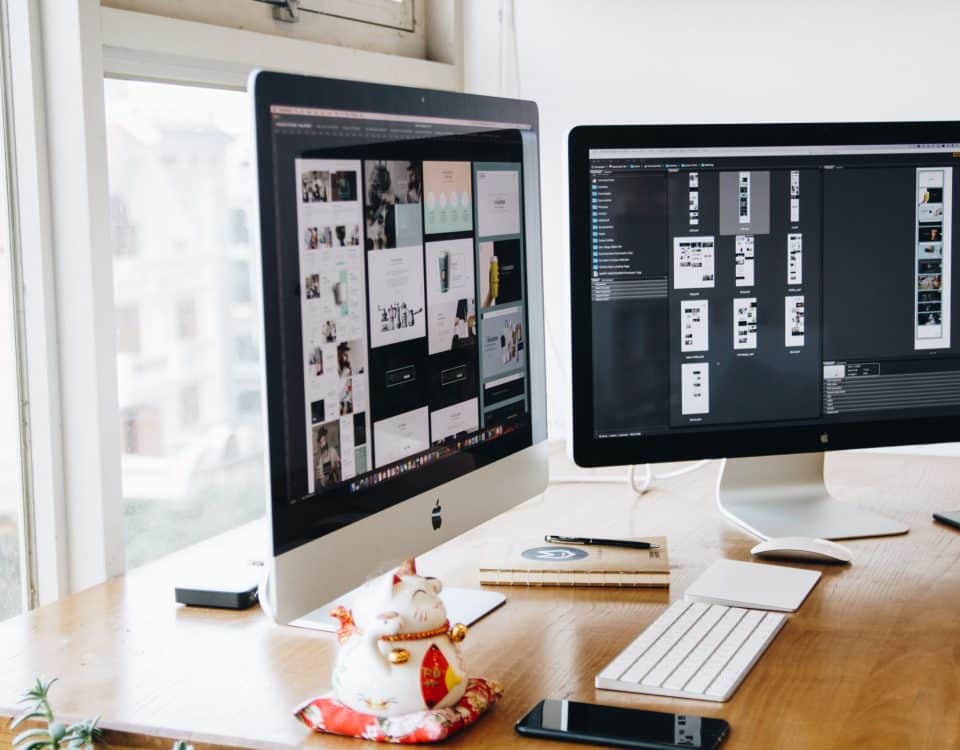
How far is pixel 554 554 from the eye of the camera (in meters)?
1.45

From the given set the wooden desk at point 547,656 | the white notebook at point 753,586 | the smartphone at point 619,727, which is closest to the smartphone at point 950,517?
the wooden desk at point 547,656

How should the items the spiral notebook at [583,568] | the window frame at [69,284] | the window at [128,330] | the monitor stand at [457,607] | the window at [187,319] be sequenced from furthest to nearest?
the window at [187,319] → the window at [128,330] → the window frame at [69,284] → the spiral notebook at [583,568] → the monitor stand at [457,607]

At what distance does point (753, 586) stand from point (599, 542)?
214mm

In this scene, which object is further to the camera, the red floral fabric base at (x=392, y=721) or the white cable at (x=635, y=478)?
the white cable at (x=635, y=478)

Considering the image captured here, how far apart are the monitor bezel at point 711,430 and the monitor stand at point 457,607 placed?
23 cm

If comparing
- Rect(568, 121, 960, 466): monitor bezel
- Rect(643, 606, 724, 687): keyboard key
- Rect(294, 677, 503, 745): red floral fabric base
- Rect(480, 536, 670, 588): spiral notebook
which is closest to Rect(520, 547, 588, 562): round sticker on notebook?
Rect(480, 536, 670, 588): spiral notebook

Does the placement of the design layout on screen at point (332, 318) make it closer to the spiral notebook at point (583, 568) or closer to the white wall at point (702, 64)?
the spiral notebook at point (583, 568)

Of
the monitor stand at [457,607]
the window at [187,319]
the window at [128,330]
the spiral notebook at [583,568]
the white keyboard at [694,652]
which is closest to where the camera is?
the white keyboard at [694,652]

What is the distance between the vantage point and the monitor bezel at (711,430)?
4.77ft

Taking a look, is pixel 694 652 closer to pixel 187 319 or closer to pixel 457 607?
pixel 457 607

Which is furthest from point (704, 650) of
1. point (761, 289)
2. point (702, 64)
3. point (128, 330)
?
point (702, 64)

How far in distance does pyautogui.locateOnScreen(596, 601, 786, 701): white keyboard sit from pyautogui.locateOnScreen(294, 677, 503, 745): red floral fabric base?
5.7 inches

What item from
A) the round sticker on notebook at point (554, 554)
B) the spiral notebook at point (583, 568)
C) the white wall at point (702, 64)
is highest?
the white wall at point (702, 64)

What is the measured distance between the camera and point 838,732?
97 centimetres
